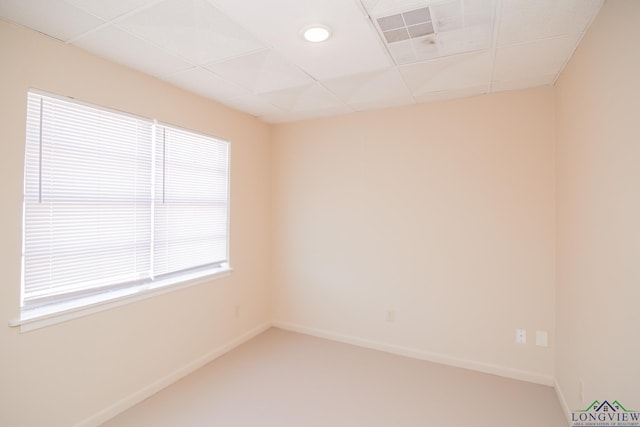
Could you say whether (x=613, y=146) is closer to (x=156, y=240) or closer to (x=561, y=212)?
(x=561, y=212)

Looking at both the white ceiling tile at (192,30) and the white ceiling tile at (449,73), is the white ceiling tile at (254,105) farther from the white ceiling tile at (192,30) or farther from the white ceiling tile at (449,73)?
the white ceiling tile at (449,73)

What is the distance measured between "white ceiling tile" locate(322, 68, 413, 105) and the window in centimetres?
142

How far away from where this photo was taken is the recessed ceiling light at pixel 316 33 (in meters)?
1.79

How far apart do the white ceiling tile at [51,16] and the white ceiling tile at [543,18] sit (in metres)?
2.30

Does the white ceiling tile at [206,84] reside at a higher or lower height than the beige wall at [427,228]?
higher

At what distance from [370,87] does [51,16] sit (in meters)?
→ 2.18

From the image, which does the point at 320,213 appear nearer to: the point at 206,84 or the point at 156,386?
the point at 206,84

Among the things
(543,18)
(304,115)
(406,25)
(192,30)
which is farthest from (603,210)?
(304,115)

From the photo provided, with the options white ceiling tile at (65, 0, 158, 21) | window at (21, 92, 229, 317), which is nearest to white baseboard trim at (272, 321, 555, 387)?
window at (21, 92, 229, 317)

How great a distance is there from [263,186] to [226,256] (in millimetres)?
1019

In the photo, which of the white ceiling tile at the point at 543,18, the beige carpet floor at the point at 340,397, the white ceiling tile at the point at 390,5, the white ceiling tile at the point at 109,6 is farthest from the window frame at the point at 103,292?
the white ceiling tile at the point at 543,18

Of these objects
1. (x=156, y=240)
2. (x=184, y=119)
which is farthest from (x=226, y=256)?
(x=184, y=119)

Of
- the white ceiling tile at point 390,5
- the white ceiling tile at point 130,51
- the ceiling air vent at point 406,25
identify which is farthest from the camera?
the white ceiling tile at point 130,51

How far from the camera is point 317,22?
1742 mm
